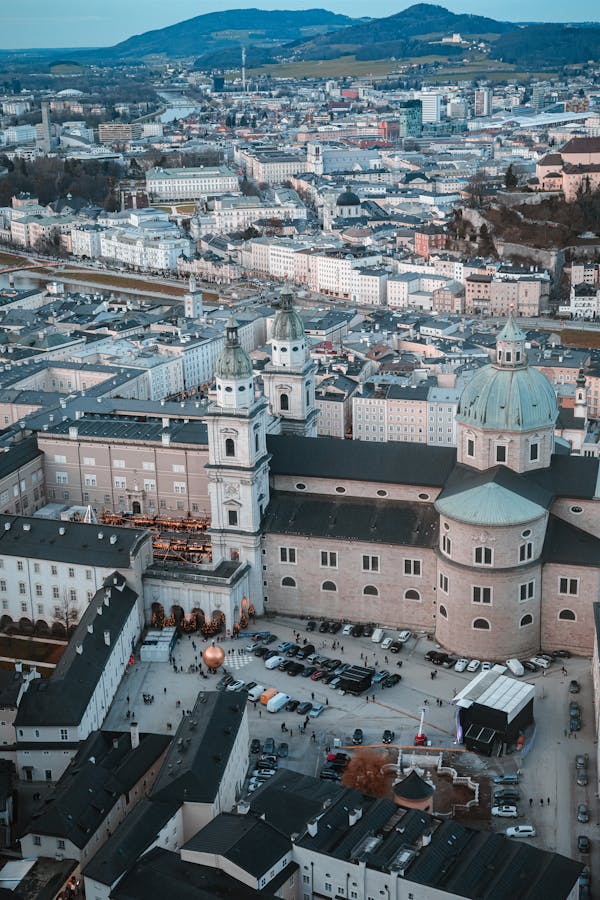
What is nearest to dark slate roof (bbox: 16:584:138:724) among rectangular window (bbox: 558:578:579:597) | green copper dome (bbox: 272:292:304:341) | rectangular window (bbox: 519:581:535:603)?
green copper dome (bbox: 272:292:304:341)

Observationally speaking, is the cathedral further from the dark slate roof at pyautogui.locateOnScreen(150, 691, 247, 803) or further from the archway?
the dark slate roof at pyautogui.locateOnScreen(150, 691, 247, 803)

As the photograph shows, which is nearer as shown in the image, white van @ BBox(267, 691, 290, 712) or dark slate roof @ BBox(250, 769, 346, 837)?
dark slate roof @ BBox(250, 769, 346, 837)

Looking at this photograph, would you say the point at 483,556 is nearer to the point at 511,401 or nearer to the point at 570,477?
the point at 570,477

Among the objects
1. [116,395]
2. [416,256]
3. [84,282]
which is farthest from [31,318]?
[416,256]

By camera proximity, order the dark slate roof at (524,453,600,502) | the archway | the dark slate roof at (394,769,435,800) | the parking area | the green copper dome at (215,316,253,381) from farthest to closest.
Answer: the archway, the green copper dome at (215,316,253,381), the dark slate roof at (524,453,600,502), the parking area, the dark slate roof at (394,769,435,800)

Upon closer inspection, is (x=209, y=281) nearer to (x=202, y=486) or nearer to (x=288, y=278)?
(x=288, y=278)

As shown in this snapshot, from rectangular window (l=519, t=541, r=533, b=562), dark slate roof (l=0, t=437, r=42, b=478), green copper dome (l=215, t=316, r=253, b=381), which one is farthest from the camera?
dark slate roof (l=0, t=437, r=42, b=478)
